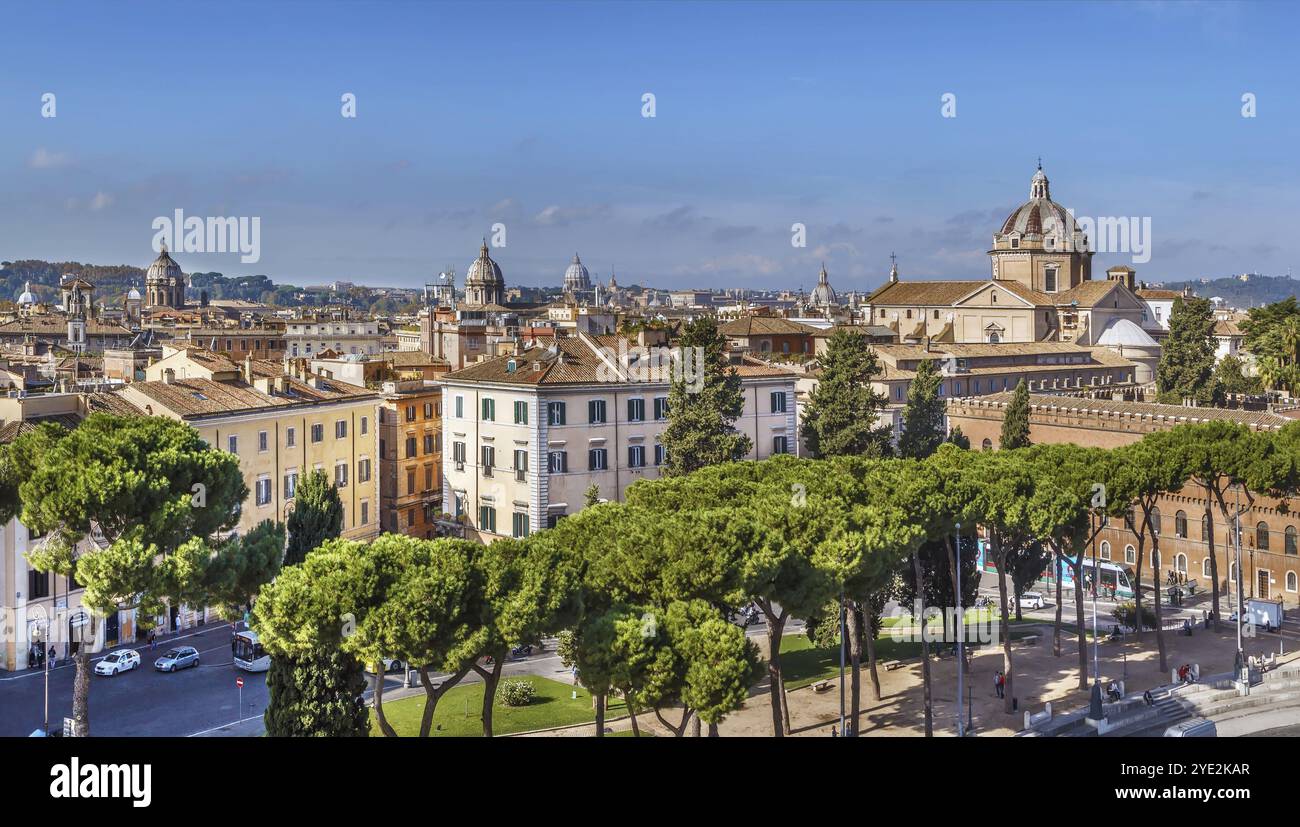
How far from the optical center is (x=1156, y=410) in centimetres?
6525

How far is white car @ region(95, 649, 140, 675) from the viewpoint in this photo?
132 ft

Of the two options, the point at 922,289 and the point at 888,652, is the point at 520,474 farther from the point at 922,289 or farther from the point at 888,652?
the point at 922,289

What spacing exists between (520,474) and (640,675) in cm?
2886

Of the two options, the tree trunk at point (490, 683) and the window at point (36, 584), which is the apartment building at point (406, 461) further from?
the tree trunk at point (490, 683)

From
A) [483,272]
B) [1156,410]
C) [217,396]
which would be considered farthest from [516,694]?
[483,272]

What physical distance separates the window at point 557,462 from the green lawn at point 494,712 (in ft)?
49.6

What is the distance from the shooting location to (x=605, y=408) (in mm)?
55250

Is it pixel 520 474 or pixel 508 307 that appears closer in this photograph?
pixel 520 474

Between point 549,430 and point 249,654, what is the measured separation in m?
17.0

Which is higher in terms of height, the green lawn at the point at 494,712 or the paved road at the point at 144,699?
the paved road at the point at 144,699

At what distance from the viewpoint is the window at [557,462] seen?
53.6 metres

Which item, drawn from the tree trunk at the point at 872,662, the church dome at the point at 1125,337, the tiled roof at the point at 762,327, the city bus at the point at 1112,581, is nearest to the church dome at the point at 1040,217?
the church dome at the point at 1125,337
